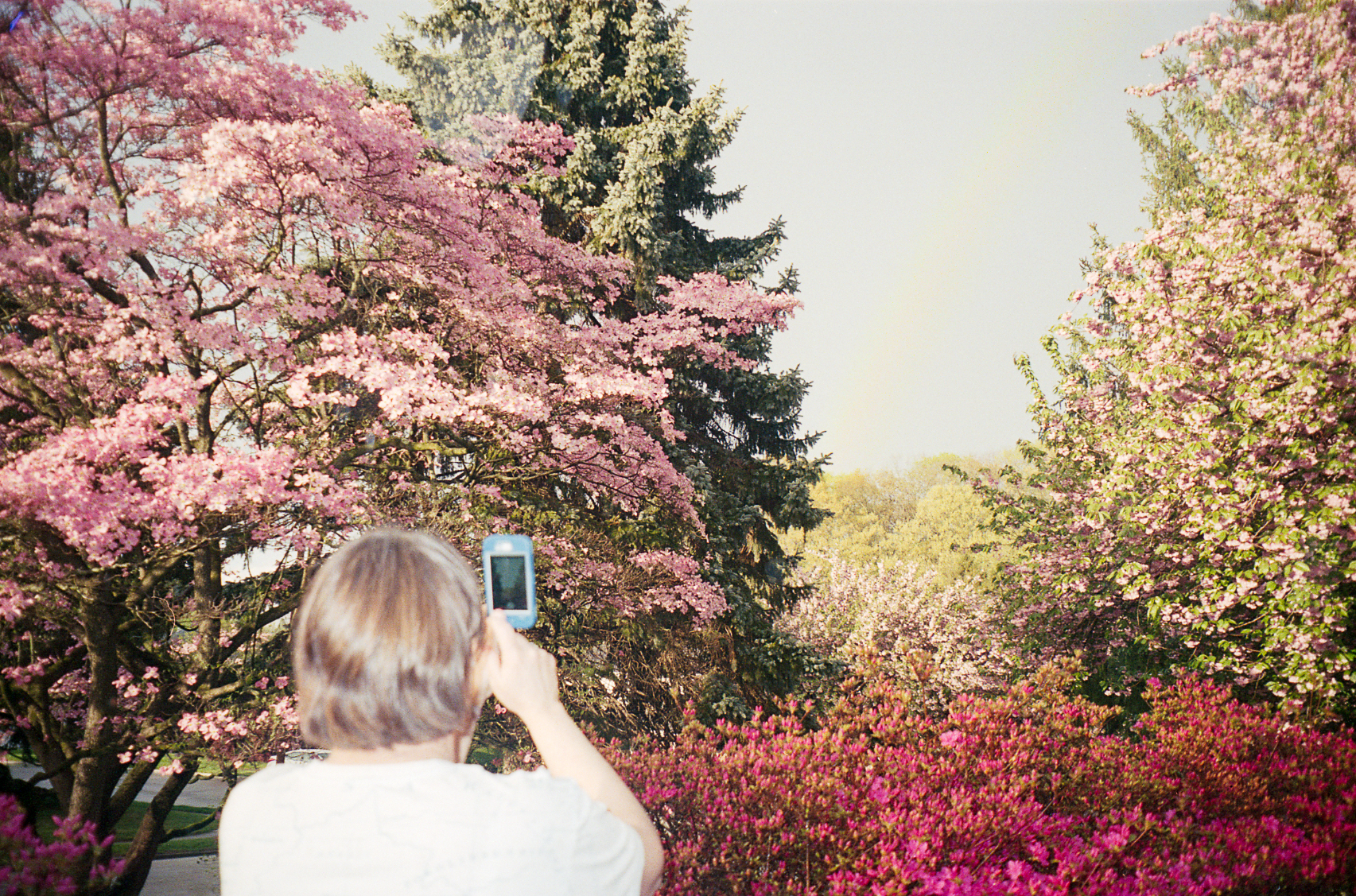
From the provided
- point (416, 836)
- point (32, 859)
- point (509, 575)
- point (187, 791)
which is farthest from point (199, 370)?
point (187, 791)

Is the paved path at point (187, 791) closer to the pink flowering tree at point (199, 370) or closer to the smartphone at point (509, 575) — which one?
the pink flowering tree at point (199, 370)

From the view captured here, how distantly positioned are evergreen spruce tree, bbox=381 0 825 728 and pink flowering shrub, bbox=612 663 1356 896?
231 inches

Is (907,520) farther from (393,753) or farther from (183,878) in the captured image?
(393,753)

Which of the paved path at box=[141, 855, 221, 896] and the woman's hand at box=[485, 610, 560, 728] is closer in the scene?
the woman's hand at box=[485, 610, 560, 728]

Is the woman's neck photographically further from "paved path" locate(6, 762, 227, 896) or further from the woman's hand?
"paved path" locate(6, 762, 227, 896)

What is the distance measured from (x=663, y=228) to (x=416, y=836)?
12189 mm

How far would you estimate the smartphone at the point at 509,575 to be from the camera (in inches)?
70.2

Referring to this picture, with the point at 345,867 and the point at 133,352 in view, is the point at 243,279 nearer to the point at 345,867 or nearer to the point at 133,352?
the point at 133,352

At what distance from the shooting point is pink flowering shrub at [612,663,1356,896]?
3141 mm

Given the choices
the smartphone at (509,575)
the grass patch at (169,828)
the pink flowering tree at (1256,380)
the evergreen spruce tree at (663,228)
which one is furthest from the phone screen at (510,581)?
the grass patch at (169,828)

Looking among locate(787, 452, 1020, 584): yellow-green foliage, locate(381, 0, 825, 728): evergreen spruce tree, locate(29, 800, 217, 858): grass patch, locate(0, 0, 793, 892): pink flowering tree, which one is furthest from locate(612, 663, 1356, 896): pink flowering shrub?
locate(787, 452, 1020, 584): yellow-green foliage

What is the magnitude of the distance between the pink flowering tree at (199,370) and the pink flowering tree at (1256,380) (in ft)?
18.7

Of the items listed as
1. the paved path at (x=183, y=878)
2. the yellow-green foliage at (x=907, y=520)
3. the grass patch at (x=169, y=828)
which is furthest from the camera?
the yellow-green foliage at (x=907, y=520)

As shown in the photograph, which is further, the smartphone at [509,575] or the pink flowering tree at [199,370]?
the pink flowering tree at [199,370]
